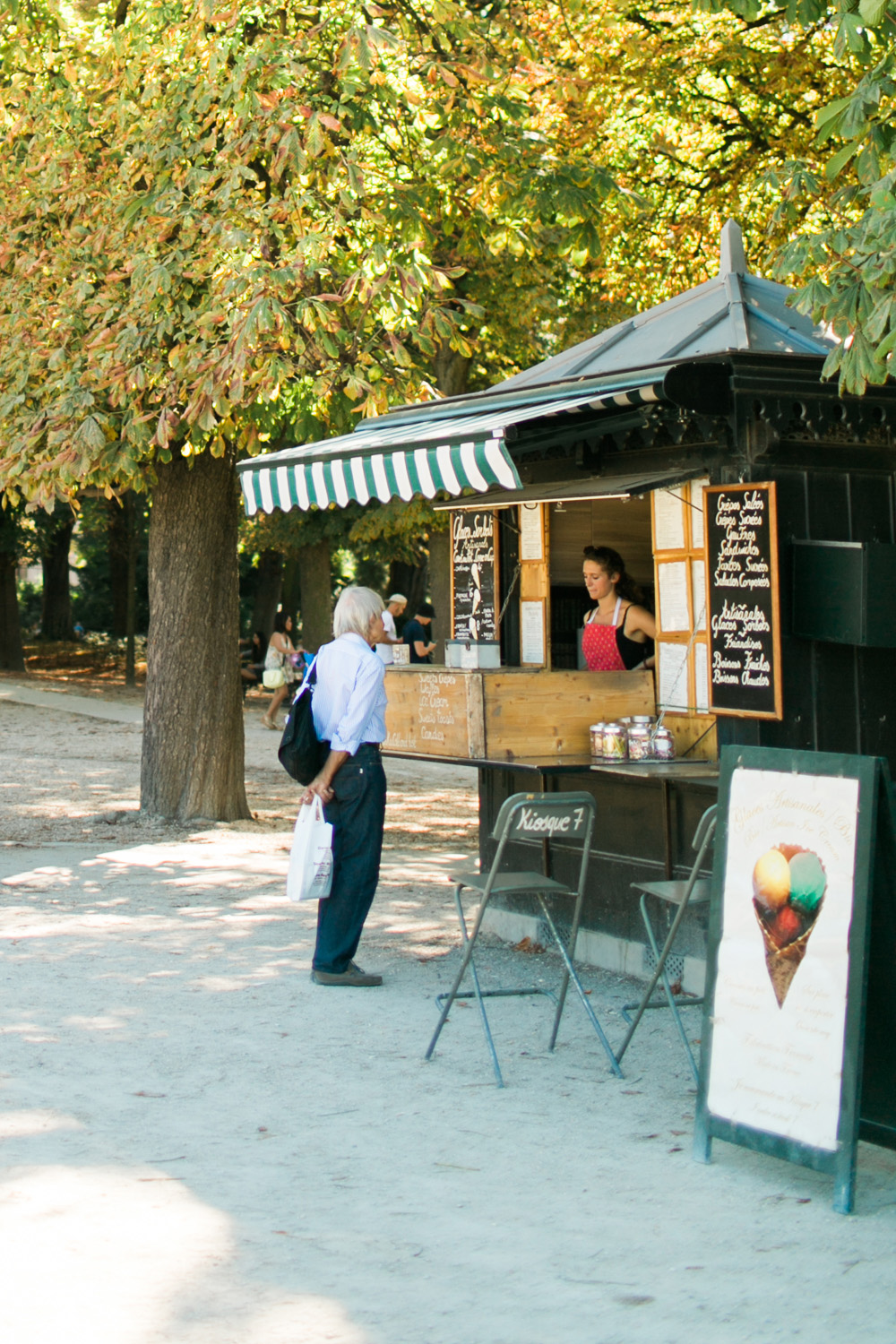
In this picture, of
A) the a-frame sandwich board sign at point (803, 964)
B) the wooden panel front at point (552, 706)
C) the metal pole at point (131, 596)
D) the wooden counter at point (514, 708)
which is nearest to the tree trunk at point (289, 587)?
the metal pole at point (131, 596)

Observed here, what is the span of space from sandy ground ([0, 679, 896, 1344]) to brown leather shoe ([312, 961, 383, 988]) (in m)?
0.10

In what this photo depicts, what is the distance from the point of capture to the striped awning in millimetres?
6605

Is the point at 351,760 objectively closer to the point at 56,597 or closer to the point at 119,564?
the point at 119,564

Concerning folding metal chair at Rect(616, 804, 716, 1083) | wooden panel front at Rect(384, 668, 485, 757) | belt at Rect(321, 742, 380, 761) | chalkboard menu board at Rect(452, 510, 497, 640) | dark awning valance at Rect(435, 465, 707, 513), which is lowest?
folding metal chair at Rect(616, 804, 716, 1083)

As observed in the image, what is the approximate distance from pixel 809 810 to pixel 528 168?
325 inches

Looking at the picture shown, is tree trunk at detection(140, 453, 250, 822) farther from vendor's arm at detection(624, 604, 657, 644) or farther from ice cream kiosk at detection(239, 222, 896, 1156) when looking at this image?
vendor's arm at detection(624, 604, 657, 644)

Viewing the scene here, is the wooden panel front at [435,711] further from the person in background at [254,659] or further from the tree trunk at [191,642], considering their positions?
the person in background at [254,659]

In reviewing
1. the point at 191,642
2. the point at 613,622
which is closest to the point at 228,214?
the point at 191,642

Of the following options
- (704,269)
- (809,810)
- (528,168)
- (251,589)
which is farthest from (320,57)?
(251,589)

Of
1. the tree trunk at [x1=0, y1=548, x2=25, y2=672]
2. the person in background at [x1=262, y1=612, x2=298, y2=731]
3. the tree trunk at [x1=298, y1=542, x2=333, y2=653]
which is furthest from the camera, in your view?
the tree trunk at [x1=0, y1=548, x2=25, y2=672]

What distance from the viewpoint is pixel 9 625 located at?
29.9 m

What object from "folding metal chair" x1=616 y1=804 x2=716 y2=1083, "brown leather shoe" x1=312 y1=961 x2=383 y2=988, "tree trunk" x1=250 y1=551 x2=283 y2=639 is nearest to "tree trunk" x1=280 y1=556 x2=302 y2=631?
"tree trunk" x1=250 y1=551 x2=283 y2=639

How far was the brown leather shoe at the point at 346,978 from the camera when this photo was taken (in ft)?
23.7

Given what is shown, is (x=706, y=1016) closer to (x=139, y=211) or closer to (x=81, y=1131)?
(x=81, y=1131)
